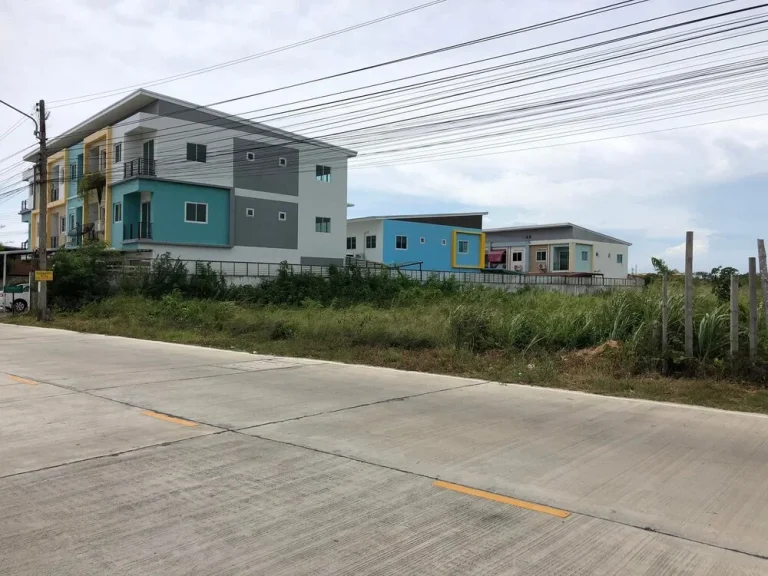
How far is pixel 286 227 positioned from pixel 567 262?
42.9 m

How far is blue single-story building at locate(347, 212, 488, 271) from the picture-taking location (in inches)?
2128

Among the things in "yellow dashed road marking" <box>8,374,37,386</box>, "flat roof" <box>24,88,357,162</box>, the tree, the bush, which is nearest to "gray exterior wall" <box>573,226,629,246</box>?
"flat roof" <box>24,88,357,162</box>

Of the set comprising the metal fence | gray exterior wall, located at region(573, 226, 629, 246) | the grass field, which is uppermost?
gray exterior wall, located at region(573, 226, 629, 246)

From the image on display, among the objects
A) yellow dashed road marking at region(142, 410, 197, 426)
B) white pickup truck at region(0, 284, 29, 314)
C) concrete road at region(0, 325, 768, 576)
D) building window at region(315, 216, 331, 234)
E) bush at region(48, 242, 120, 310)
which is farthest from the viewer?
building window at region(315, 216, 331, 234)

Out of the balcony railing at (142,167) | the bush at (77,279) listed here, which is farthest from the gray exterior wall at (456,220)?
the bush at (77,279)

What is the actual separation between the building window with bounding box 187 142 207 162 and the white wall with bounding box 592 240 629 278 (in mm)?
52400

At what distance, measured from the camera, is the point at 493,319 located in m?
15.2

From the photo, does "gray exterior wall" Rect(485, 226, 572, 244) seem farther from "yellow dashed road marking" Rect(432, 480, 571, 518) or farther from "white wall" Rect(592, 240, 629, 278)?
"yellow dashed road marking" Rect(432, 480, 571, 518)

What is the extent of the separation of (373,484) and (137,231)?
119 feet

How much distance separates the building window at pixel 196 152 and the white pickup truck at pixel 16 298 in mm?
11772

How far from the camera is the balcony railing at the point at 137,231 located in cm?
3669

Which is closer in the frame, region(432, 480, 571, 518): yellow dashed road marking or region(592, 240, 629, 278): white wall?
region(432, 480, 571, 518): yellow dashed road marking

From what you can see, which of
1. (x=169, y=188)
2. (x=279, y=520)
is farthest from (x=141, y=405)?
(x=169, y=188)

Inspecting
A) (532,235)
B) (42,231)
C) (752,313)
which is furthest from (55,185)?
(532,235)
